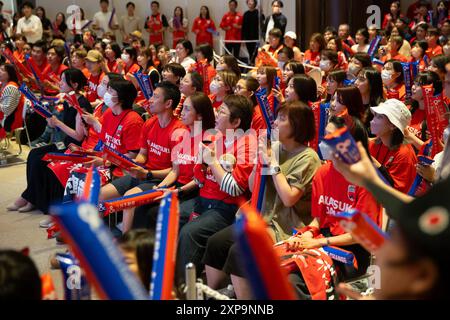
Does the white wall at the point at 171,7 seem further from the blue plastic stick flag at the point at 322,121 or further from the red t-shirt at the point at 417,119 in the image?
the blue plastic stick flag at the point at 322,121

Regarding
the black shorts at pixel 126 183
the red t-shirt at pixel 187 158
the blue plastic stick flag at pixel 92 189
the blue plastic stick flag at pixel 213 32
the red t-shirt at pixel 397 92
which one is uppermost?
the blue plastic stick flag at pixel 213 32

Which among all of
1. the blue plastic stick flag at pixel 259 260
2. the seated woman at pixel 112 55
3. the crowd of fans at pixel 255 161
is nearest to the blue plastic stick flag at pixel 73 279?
the crowd of fans at pixel 255 161

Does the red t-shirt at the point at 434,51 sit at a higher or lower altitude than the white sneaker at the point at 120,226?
higher

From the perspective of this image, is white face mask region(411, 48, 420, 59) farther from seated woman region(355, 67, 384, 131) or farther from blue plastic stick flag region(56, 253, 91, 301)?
blue plastic stick flag region(56, 253, 91, 301)

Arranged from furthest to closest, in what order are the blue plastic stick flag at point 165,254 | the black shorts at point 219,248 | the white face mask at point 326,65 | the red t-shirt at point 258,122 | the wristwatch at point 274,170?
the white face mask at point 326,65 → the red t-shirt at point 258,122 → the black shorts at point 219,248 → the wristwatch at point 274,170 → the blue plastic stick flag at point 165,254

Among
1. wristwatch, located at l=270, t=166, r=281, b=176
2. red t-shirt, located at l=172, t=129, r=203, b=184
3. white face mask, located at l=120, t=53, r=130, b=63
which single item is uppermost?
white face mask, located at l=120, t=53, r=130, b=63

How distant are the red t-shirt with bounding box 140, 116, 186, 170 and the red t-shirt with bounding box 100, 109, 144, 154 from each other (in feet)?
0.53

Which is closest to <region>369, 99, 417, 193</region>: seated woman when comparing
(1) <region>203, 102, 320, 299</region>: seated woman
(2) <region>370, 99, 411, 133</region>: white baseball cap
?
(2) <region>370, 99, 411, 133</region>: white baseball cap

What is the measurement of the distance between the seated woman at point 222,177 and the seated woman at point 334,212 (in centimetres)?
56

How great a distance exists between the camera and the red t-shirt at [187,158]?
12.5 feet

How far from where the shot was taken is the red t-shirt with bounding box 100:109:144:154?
4351mm

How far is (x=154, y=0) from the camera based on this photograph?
14.0 metres

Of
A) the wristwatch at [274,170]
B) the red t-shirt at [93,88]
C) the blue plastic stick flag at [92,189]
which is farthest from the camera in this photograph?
the red t-shirt at [93,88]
